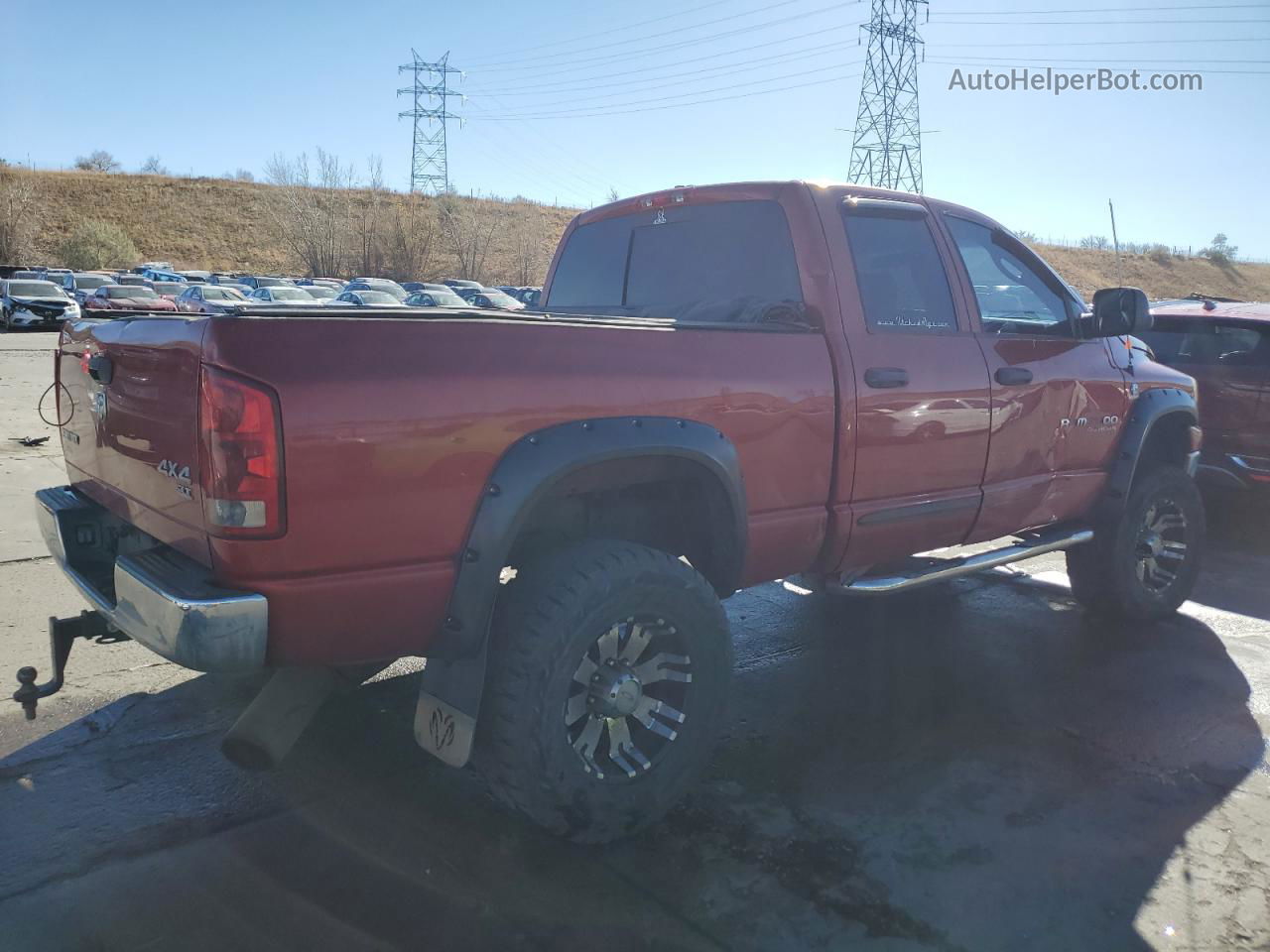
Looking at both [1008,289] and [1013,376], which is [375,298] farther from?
[1013,376]

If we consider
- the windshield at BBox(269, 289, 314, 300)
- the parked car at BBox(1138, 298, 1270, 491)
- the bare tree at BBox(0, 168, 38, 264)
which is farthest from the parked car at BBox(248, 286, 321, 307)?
the bare tree at BBox(0, 168, 38, 264)

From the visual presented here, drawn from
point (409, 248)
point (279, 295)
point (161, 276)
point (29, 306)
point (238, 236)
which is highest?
point (238, 236)

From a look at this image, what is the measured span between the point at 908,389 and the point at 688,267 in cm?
114

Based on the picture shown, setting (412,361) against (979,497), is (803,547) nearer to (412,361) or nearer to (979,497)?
(979,497)

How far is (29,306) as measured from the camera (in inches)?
1184

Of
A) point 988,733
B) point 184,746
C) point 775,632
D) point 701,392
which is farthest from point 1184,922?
point 184,746

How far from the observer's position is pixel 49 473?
25.9 ft

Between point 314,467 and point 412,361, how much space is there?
38 cm

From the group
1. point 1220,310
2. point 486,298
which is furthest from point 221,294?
A: point 1220,310

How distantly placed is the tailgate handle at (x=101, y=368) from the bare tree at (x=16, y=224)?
65.4m

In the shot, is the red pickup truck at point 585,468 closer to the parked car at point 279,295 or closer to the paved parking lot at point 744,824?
the paved parking lot at point 744,824

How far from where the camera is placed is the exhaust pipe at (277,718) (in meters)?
2.72

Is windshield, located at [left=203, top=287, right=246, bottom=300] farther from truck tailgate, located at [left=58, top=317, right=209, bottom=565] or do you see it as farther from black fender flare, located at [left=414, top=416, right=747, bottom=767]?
black fender flare, located at [left=414, top=416, right=747, bottom=767]

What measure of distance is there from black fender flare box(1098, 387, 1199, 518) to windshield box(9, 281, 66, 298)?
3377 cm
